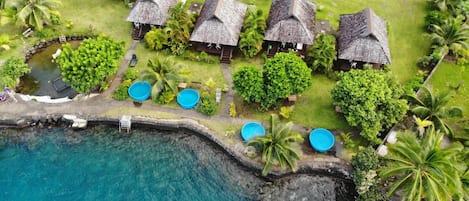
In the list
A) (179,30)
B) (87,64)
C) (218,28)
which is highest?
(218,28)

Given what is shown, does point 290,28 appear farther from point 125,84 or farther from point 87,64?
point 87,64

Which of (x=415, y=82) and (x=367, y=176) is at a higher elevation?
(x=415, y=82)

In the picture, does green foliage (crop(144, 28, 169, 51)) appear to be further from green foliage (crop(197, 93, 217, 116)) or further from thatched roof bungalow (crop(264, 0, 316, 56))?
thatched roof bungalow (crop(264, 0, 316, 56))

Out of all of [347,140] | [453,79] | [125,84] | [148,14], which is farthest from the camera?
[148,14]

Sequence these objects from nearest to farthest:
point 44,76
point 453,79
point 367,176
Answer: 1. point 367,176
2. point 44,76
3. point 453,79

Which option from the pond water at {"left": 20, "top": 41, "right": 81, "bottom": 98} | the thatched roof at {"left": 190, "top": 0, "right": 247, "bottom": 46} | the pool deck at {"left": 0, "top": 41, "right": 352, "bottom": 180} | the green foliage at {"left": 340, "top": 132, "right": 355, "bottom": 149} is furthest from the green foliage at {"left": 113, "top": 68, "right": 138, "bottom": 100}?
the green foliage at {"left": 340, "top": 132, "right": 355, "bottom": 149}

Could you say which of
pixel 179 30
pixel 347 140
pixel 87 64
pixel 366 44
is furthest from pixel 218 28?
pixel 347 140
